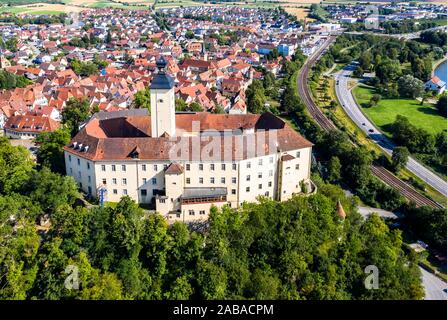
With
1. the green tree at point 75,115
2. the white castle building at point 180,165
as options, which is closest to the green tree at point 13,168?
the white castle building at point 180,165

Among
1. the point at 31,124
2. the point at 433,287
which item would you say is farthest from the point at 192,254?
the point at 31,124

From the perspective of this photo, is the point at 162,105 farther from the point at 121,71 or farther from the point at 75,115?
the point at 121,71

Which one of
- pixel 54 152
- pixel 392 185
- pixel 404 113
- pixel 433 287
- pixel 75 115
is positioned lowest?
pixel 433 287

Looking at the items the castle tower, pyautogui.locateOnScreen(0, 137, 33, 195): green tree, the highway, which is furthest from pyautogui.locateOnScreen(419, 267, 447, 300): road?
pyautogui.locateOnScreen(0, 137, 33, 195): green tree

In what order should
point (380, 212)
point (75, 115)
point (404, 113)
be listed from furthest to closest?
point (404, 113), point (75, 115), point (380, 212)

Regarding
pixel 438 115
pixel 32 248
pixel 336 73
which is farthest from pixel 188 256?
pixel 336 73

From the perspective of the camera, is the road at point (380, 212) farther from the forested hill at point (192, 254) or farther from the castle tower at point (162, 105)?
the castle tower at point (162, 105)
